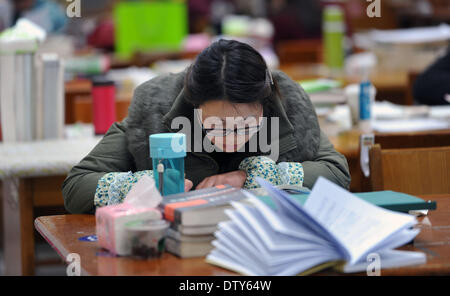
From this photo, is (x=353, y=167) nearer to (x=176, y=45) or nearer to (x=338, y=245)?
(x=338, y=245)

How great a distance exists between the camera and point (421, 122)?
317cm

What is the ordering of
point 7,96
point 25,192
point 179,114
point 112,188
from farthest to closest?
point 7,96
point 25,192
point 179,114
point 112,188

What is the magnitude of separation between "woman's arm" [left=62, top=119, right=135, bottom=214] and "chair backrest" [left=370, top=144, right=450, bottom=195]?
2.41ft

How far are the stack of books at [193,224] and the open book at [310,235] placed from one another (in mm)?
35

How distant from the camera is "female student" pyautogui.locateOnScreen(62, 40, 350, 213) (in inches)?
72.4

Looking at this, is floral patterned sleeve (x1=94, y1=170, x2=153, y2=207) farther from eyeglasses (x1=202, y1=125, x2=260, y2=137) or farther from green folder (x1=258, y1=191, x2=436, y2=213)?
green folder (x1=258, y1=191, x2=436, y2=213)

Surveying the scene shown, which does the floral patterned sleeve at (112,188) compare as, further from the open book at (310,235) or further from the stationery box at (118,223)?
the open book at (310,235)

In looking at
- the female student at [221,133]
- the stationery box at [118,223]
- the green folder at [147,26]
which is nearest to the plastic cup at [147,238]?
the stationery box at [118,223]

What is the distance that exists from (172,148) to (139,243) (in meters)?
0.25

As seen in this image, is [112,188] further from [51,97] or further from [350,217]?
[51,97]

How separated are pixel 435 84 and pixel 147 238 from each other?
8.03 ft

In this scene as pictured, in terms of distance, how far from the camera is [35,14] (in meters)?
5.38

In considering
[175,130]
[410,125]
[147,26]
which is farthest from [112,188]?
[147,26]
